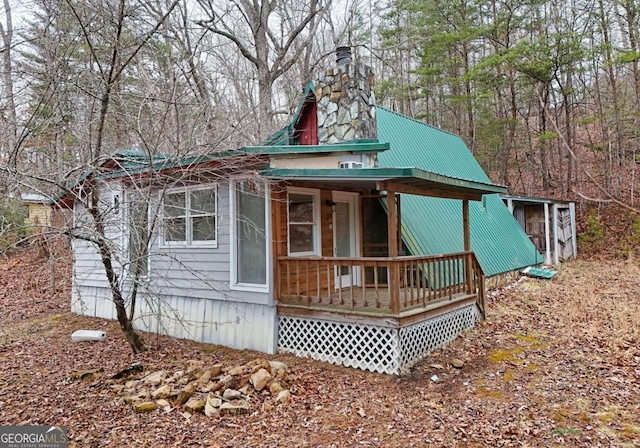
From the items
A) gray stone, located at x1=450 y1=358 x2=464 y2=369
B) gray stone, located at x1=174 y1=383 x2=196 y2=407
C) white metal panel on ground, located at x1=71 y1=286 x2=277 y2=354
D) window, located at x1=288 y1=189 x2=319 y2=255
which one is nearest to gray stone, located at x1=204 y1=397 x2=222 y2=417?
gray stone, located at x1=174 y1=383 x2=196 y2=407

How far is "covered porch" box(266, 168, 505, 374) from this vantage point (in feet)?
20.4

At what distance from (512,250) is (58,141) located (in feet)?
39.4

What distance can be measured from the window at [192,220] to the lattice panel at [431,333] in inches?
150

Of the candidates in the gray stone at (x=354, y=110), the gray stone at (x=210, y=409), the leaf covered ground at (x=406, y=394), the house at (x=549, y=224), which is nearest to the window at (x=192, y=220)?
the leaf covered ground at (x=406, y=394)

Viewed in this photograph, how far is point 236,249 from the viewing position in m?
7.62

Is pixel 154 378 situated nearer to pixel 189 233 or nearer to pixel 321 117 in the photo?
pixel 189 233

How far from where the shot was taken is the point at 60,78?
20.7 ft

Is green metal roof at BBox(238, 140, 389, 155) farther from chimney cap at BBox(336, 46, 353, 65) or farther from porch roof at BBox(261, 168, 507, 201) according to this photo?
chimney cap at BBox(336, 46, 353, 65)

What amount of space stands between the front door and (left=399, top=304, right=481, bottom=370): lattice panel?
74.8 inches

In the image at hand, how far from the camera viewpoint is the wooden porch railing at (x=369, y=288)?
6.29 m

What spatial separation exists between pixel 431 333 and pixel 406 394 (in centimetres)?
171

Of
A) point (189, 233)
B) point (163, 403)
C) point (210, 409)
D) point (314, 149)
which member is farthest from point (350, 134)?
point (163, 403)

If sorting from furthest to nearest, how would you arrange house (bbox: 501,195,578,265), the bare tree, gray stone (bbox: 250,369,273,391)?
the bare tree < house (bbox: 501,195,578,265) < gray stone (bbox: 250,369,273,391)

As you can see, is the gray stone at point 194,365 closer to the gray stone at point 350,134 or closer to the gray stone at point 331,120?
the gray stone at point 350,134
